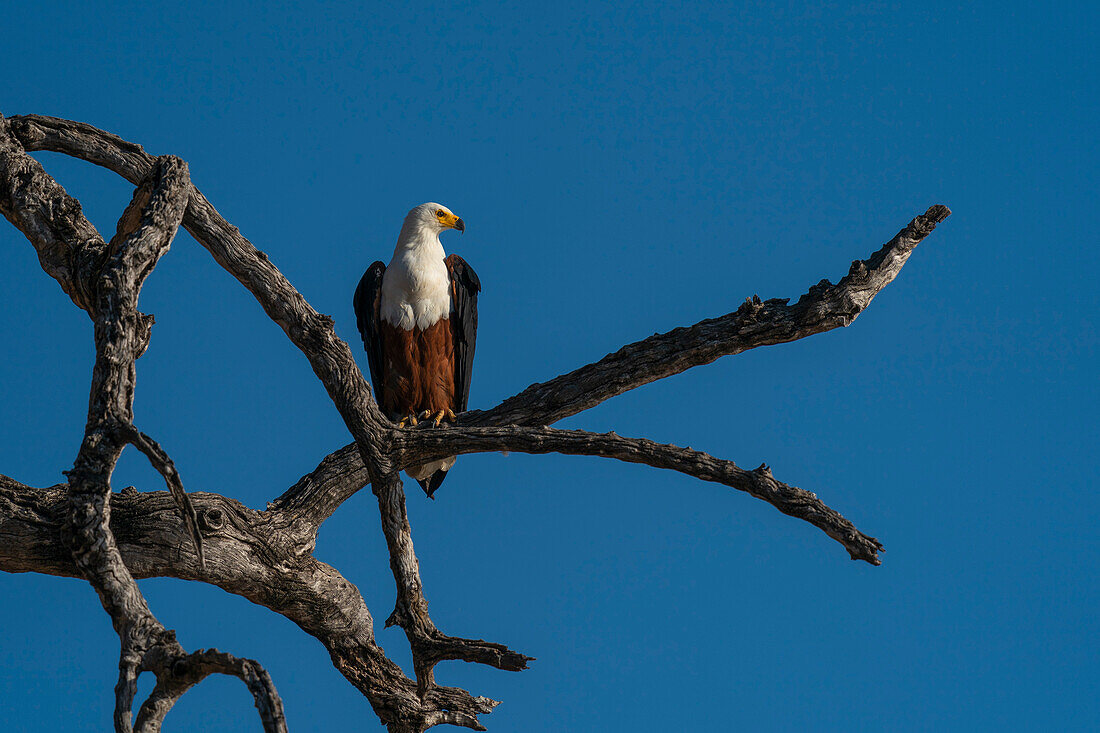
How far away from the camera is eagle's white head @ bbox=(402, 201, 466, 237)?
6309mm

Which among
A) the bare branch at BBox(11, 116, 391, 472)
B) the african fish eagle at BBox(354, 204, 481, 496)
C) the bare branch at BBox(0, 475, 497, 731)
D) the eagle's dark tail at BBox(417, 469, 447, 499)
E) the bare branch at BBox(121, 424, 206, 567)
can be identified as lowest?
the bare branch at BBox(121, 424, 206, 567)

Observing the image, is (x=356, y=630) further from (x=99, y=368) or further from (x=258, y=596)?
(x=99, y=368)

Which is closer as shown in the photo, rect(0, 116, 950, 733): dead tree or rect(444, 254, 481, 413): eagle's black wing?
rect(0, 116, 950, 733): dead tree

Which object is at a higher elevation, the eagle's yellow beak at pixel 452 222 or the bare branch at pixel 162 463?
the eagle's yellow beak at pixel 452 222

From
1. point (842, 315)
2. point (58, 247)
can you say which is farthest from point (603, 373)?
point (58, 247)

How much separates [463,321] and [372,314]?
1.76ft

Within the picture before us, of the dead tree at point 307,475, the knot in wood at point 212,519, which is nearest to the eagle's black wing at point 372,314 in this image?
the dead tree at point 307,475

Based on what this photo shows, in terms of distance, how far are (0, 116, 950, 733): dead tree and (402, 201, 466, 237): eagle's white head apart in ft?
6.09

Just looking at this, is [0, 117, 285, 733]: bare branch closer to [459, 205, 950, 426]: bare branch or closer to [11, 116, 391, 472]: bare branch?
[11, 116, 391, 472]: bare branch

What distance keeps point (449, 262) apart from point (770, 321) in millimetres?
2388

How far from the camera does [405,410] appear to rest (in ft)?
20.2

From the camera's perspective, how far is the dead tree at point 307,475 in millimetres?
3420

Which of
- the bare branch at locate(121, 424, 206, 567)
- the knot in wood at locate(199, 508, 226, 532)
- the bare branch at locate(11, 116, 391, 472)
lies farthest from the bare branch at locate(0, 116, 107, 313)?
the bare branch at locate(121, 424, 206, 567)

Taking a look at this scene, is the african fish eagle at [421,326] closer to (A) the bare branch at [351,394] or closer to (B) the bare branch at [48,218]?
(A) the bare branch at [351,394]
